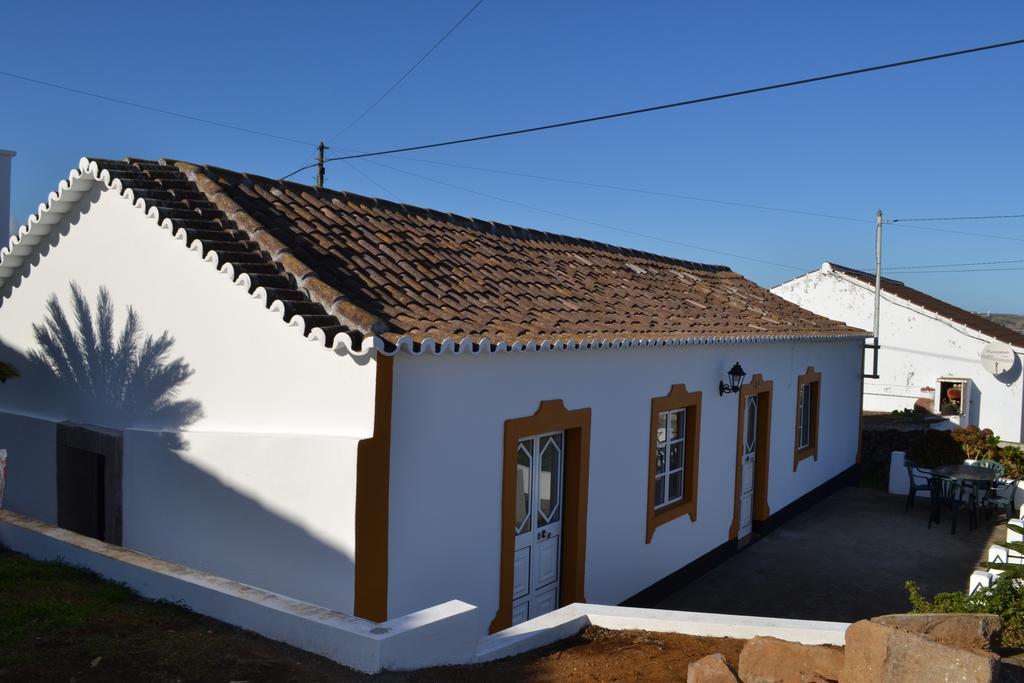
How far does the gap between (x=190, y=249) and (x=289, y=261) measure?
846mm

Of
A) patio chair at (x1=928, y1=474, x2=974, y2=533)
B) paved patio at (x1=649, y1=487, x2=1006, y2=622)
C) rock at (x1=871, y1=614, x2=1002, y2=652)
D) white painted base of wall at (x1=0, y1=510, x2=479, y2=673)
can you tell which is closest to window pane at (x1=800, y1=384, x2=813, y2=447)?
paved patio at (x1=649, y1=487, x2=1006, y2=622)

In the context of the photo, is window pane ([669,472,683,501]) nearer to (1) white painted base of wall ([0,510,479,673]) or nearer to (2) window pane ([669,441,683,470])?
(2) window pane ([669,441,683,470])

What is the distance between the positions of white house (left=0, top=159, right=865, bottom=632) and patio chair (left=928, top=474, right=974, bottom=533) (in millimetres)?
5355

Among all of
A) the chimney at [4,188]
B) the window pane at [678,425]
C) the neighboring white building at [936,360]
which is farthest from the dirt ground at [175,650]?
the neighboring white building at [936,360]

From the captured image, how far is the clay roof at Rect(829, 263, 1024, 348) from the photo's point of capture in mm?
22453

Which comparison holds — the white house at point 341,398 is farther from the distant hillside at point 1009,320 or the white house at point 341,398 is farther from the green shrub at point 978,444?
the distant hillside at point 1009,320

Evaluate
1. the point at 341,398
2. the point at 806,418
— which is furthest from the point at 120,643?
the point at 806,418

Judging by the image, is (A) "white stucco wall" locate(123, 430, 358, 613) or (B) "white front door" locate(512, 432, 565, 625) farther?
(B) "white front door" locate(512, 432, 565, 625)

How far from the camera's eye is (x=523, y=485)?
718 centimetres

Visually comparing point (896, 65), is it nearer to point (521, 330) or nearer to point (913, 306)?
point (521, 330)

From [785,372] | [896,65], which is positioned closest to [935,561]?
[785,372]

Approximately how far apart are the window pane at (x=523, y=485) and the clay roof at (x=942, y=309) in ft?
63.9

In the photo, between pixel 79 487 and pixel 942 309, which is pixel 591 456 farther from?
pixel 942 309

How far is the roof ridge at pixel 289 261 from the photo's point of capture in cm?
543
